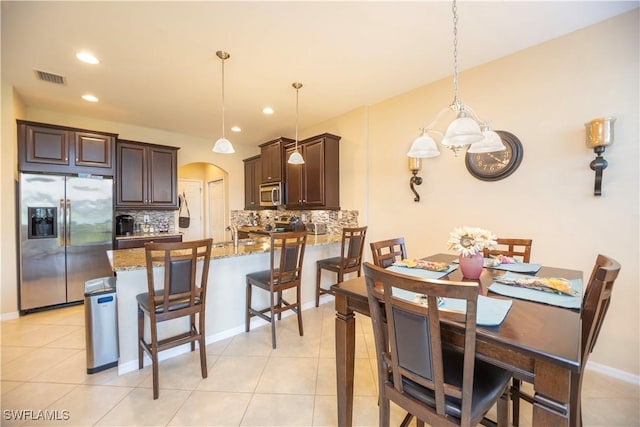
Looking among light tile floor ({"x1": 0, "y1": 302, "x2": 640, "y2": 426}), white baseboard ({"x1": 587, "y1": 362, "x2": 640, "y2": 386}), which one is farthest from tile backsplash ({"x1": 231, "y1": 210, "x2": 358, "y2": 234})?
white baseboard ({"x1": 587, "y1": 362, "x2": 640, "y2": 386})

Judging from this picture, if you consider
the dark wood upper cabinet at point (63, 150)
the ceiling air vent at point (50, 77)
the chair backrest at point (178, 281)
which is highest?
the ceiling air vent at point (50, 77)

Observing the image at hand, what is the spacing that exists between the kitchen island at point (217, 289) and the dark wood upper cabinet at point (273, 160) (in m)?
1.97

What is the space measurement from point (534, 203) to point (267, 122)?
12.9ft

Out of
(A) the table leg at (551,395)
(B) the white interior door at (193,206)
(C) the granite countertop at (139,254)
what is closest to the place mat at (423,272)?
(A) the table leg at (551,395)

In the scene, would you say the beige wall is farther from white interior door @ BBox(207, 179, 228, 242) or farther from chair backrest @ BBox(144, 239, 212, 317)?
white interior door @ BBox(207, 179, 228, 242)

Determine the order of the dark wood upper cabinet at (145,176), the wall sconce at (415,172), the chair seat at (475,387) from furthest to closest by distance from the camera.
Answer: the dark wood upper cabinet at (145,176) < the wall sconce at (415,172) < the chair seat at (475,387)

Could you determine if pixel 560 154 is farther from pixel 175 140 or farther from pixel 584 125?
pixel 175 140

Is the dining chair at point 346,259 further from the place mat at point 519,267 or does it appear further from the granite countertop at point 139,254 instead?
the place mat at point 519,267

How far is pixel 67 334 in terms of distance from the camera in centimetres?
272

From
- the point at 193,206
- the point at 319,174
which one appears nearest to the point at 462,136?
the point at 319,174

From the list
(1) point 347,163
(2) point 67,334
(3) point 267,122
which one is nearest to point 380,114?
(1) point 347,163

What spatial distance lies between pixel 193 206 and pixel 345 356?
6612 mm

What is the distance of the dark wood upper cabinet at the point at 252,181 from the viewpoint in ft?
18.5

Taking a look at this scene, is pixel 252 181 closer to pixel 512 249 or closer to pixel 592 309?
pixel 512 249
